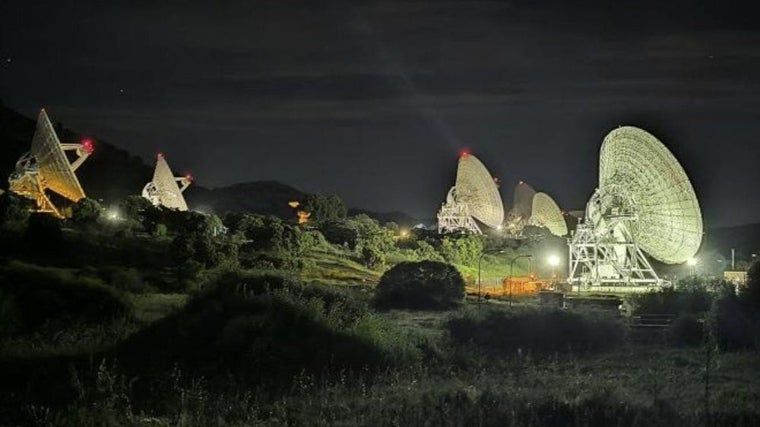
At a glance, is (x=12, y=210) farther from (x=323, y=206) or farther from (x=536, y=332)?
(x=323, y=206)

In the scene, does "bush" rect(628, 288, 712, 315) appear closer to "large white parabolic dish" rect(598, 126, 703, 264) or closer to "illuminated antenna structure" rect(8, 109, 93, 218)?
"large white parabolic dish" rect(598, 126, 703, 264)

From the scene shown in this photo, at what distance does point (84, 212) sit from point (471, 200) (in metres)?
47.2

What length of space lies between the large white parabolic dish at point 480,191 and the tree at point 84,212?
4161 centimetres

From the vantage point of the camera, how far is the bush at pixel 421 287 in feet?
162

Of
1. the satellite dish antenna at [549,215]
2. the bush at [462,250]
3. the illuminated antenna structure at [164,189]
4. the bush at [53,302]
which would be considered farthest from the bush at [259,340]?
the satellite dish antenna at [549,215]

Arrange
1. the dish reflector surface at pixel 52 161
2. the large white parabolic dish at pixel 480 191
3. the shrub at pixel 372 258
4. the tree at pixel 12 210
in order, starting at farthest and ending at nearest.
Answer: the large white parabolic dish at pixel 480 191 < the shrub at pixel 372 258 < the dish reflector surface at pixel 52 161 < the tree at pixel 12 210

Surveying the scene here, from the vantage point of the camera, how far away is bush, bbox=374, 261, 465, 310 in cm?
4938

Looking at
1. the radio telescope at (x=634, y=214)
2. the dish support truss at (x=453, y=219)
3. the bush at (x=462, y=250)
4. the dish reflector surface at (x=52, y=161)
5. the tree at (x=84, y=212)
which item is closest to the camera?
the radio telescope at (x=634, y=214)

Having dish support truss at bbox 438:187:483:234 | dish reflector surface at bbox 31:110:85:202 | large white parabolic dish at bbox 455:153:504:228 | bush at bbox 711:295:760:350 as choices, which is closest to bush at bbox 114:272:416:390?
bush at bbox 711:295:760:350

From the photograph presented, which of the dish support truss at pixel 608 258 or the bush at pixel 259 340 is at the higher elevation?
the dish support truss at pixel 608 258

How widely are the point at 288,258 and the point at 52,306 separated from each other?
1347 inches

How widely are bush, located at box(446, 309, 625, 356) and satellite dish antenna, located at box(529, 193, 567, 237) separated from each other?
84.7 m

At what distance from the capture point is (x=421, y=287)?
51500mm

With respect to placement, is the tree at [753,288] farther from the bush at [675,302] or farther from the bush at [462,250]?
the bush at [462,250]
